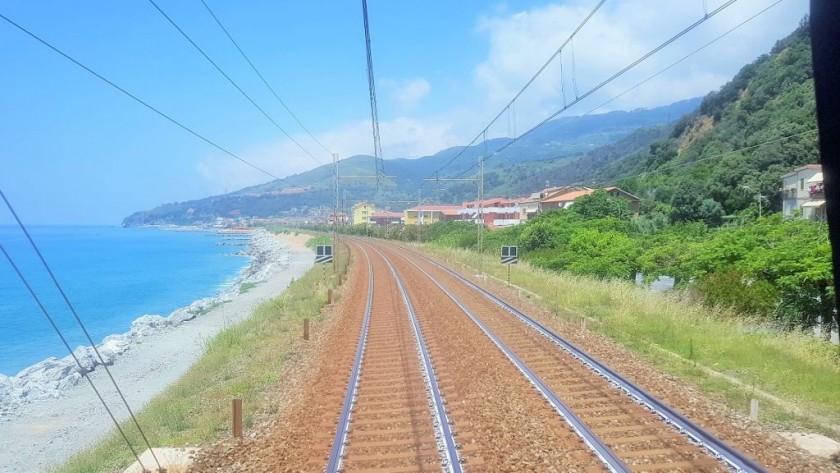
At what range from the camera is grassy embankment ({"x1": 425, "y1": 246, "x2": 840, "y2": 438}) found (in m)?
9.23

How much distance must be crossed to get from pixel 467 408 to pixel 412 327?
8.33 m

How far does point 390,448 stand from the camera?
7789mm

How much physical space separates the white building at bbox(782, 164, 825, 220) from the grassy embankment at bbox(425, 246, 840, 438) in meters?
19.4

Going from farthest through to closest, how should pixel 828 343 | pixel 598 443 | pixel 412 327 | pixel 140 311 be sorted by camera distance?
pixel 140 311 < pixel 412 327 < pixel 828 343 < pixel 598 443

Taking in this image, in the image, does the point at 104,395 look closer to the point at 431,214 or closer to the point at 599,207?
the point at 599,207

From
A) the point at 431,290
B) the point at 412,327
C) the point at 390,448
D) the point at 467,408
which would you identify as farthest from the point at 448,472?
the point at 431,290

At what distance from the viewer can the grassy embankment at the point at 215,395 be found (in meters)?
9.84

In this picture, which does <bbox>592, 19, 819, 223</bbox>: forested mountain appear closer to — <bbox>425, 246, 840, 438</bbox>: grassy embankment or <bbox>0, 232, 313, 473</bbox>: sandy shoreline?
<bbox>425, 246, 840, 438</bbox>: grassy embankment

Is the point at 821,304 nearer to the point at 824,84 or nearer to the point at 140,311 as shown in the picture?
the point at 824,84

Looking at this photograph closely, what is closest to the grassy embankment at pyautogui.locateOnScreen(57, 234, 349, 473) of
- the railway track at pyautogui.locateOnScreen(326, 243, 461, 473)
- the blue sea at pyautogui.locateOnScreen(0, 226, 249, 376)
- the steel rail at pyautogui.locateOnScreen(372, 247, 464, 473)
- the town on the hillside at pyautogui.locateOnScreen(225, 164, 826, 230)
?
the railway track at pyautogui.locateOnScreen(326, 243, 461, 473)

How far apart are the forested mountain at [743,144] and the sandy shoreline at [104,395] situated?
21163 millimetres

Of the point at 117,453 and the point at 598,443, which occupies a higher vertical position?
the point at 598,443

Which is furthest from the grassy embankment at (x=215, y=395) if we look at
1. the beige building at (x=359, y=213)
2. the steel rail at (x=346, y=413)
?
the beige building at (x=359, y=213)

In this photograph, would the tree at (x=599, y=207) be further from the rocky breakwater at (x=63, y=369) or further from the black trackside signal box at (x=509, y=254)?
the rocky breakwater at (x=63, y=369)
